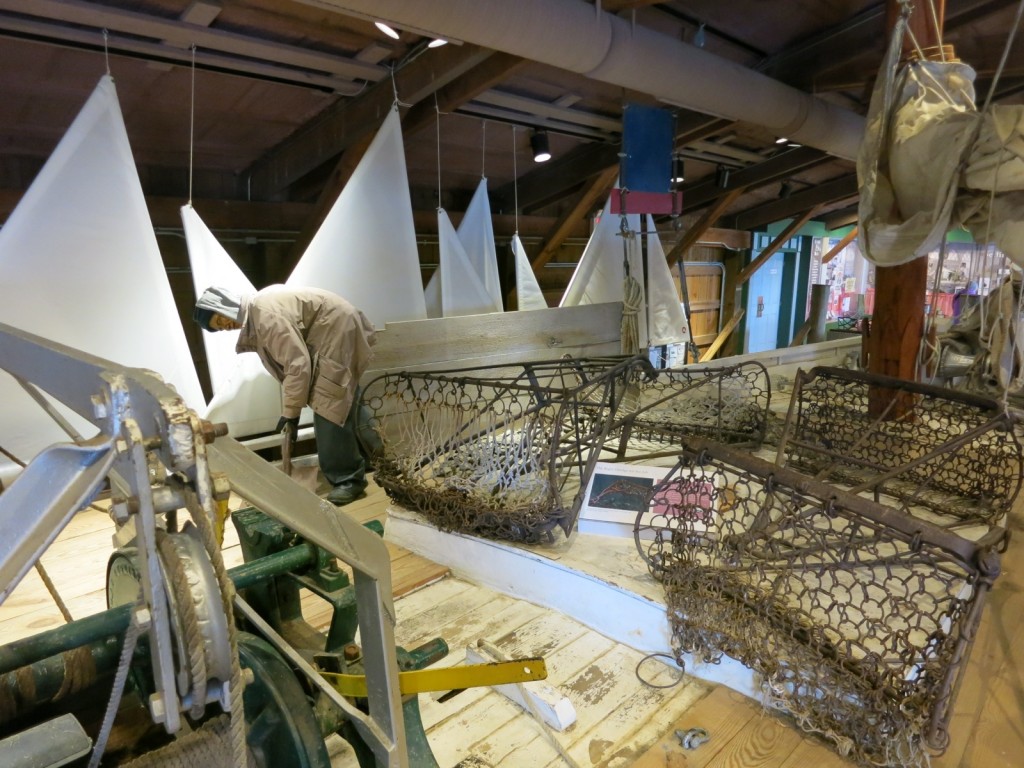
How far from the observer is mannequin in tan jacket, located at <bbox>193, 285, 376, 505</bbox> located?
234 centimetres

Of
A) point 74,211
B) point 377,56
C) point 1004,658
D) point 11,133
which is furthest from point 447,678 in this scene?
point 11,133

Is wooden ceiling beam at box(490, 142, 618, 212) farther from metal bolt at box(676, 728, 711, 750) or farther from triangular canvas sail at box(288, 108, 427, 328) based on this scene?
metal bolt at box(676, 728, 711, 750)

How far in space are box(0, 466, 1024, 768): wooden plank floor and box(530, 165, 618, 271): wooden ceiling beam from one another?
3.15m

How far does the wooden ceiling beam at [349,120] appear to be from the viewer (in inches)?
105

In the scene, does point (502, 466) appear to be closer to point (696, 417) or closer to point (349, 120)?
point (696, 417)

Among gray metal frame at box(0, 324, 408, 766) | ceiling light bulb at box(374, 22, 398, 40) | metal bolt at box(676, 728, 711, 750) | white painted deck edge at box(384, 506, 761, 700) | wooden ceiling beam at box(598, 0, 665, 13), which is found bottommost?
metal bolt at box(676, 728, 711, 750)

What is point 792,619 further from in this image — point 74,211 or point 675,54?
point 74,211

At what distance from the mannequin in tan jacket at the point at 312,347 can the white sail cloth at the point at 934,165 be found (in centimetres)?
185

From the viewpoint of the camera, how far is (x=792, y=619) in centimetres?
134

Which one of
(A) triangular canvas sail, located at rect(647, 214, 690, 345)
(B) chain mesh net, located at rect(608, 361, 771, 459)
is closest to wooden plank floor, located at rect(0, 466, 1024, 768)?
(B) chain mesh net, located at rect(608, 361, 771, 459)

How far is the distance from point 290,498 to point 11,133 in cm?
279

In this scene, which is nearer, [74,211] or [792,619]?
[792,619]

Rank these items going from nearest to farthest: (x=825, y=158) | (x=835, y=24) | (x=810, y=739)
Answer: (x=810, y=739)
(x=835, y=24)
(x=825, y=158)

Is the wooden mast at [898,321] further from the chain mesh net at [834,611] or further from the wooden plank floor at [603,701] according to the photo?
the chain mesh net at [834,611]
